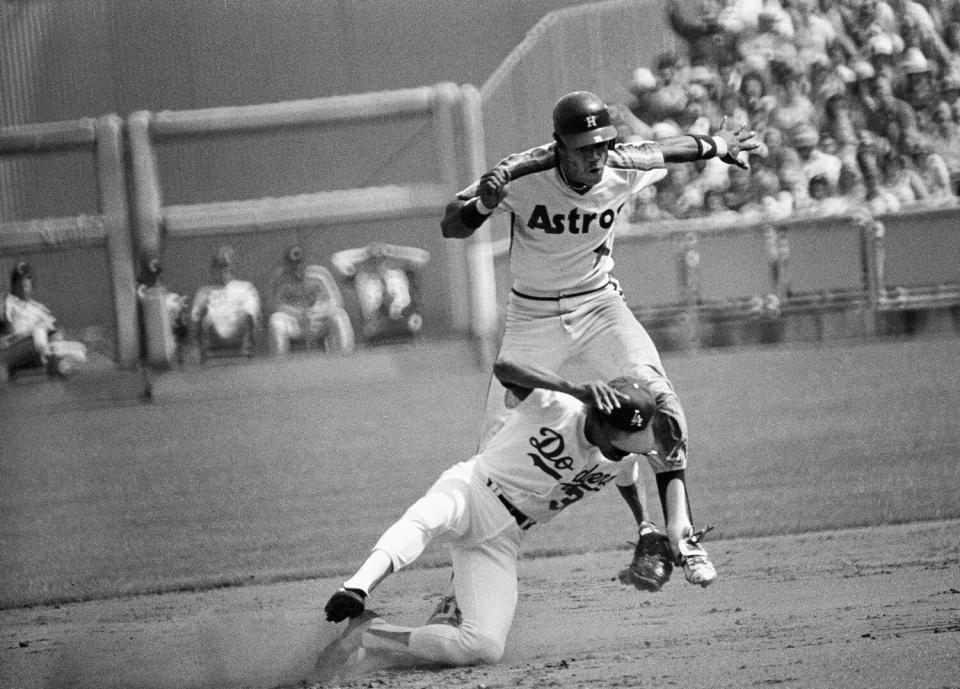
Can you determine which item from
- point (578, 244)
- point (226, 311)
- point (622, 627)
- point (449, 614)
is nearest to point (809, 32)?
A: point (226, 311)

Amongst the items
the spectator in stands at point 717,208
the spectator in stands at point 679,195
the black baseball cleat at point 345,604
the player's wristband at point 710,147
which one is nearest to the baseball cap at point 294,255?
the spectator in stands at point 679,195

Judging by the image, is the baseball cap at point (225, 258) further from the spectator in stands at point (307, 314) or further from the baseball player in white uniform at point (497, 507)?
the baseball player in white uniform at point (497, 507)

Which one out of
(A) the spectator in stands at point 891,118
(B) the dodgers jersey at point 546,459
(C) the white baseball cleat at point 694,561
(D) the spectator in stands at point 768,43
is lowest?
(C) the white baseball cleat at point 694,561

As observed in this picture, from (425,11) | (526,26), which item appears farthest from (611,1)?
(425,11)

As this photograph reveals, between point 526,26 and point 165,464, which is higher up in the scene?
point 526,26

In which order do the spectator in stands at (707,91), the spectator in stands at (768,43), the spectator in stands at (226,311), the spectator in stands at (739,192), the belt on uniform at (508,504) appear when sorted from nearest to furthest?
the belt on uniform at (508,504)
the spectator in stands at (226,311)
the spectator in stands at (739,192)
the spectator in stands at (707,91)
the spectator in stands at (768,43)

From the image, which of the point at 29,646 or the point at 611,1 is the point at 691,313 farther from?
the point at 29,646
